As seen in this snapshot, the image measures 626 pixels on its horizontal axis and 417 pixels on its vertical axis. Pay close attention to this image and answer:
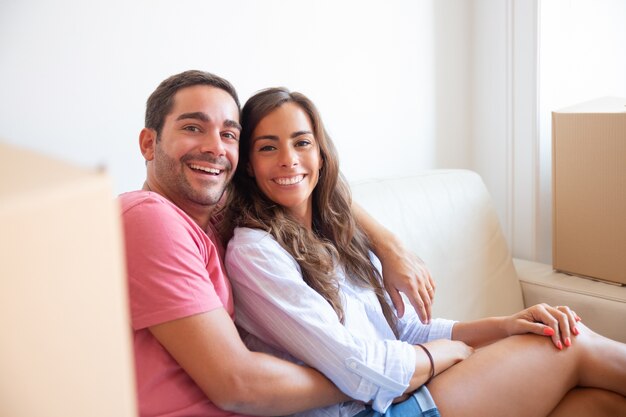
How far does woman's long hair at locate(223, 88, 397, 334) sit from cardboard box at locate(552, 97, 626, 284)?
0.89m

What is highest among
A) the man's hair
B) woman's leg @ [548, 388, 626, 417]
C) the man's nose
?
the man's hair

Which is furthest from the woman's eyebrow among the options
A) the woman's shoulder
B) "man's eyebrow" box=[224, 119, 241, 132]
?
the woman's shoulder

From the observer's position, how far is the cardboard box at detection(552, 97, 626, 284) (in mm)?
2029

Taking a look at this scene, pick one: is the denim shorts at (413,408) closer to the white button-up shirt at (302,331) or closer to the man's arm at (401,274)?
the white button-up shirt at (302,331)

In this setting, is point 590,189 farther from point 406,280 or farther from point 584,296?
point 406,280

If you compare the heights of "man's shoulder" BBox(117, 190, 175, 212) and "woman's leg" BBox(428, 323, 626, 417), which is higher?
"man's shoulder" BBox(117, 190, 175, 212)

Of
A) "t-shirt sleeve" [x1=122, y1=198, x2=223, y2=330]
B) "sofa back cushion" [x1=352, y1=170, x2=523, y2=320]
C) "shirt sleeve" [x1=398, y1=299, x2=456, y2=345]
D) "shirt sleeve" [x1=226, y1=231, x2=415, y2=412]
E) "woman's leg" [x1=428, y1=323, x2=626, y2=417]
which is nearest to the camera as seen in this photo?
"t-shirt sleeve" [x1=122, y1=198, x2=223, y2=330]

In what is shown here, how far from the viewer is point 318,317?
4.09 ft

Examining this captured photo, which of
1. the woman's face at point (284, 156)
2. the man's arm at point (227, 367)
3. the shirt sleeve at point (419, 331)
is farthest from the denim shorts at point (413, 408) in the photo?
the woman's face at point (284, 156)

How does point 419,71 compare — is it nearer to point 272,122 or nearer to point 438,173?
point 438,173

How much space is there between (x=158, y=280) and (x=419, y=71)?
1611mm

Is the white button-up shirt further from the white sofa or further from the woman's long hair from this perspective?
the white sofa

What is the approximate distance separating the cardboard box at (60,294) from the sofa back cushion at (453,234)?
1397 mm

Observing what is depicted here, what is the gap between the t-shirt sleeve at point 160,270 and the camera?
1.07m
